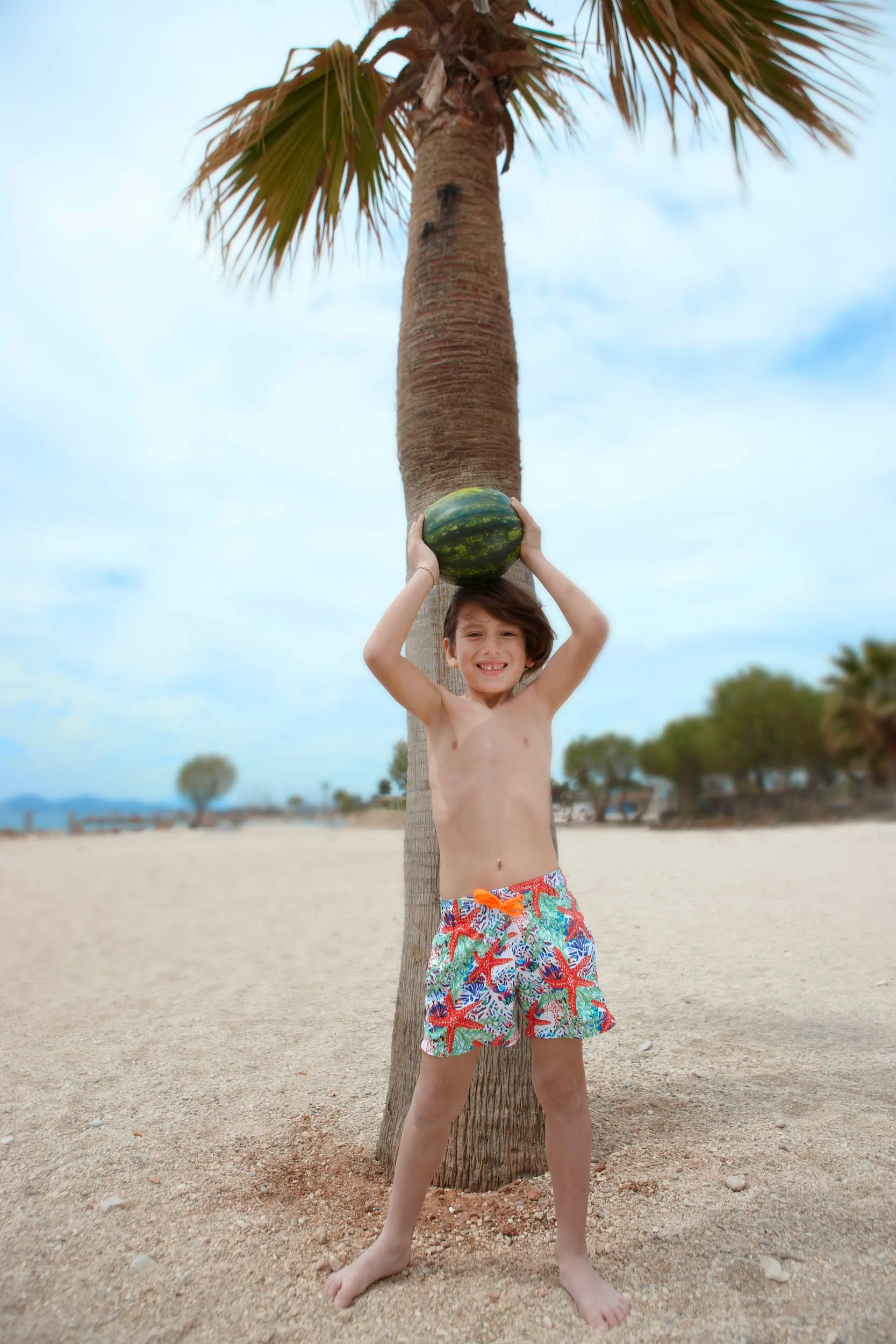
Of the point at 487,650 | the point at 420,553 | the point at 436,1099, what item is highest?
the point at 420,553

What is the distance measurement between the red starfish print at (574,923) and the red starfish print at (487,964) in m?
0.19

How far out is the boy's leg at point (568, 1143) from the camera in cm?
247

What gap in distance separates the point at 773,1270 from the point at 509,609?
2.09 m

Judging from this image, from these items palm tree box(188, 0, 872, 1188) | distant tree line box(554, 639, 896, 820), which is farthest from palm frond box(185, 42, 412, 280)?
distant tree line box(554, 639, 896, 820)

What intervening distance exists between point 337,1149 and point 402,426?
302 centimetres

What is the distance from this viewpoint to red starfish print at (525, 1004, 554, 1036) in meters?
2.43

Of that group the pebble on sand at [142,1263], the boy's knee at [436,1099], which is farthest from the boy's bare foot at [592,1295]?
the pebble on sand at [142,1263]

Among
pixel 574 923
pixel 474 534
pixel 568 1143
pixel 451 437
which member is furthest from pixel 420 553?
pixel 568 1143

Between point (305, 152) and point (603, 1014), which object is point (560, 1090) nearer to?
point (603, 1014)

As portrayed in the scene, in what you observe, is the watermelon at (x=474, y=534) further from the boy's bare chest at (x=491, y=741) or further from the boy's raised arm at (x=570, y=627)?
the boy's bare chest at (x=491, y=741)

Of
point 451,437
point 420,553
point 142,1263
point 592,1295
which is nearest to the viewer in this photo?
point 592,1295

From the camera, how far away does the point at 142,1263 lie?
8.77ft

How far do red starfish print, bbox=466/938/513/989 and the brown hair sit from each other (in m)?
0.98

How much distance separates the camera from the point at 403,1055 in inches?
131
